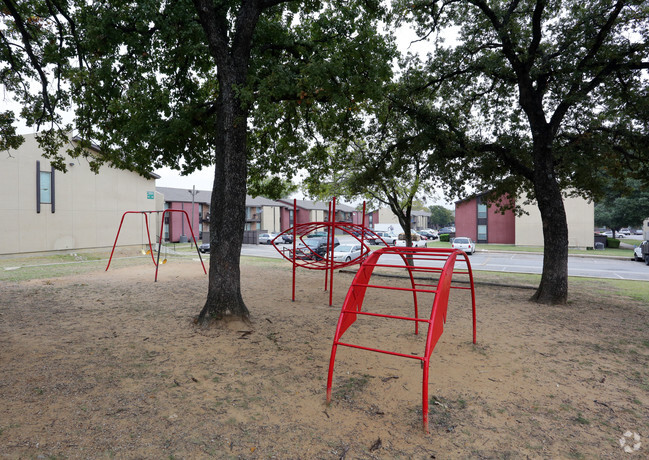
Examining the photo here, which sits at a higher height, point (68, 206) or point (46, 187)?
point (46, 187)

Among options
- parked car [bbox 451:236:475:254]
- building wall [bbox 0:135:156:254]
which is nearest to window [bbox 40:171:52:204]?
building wall [bbox 0:135:156:254]

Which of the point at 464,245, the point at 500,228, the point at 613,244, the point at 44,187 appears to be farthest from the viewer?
the point at 500,228

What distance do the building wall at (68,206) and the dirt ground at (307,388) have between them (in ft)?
45.3

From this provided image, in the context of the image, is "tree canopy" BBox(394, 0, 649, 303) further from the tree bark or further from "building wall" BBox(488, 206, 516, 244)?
"building wall" BBox(488, 206, 516, 244)

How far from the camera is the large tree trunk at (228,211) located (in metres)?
5.96

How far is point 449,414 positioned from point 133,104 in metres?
8.47

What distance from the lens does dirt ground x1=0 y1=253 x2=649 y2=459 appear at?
2.88m

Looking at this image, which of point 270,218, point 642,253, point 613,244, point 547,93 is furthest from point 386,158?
point 270,218

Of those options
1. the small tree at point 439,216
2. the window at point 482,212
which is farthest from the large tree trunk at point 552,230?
the small tree at point 439,216

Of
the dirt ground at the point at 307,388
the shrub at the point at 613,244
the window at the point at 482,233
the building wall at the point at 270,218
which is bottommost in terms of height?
the dirt ground at the point at 307,388

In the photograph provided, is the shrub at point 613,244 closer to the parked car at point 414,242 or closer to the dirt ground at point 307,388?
the parked car at point 414,242

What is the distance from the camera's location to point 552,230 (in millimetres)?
8391

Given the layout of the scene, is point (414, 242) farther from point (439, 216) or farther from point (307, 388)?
point (439, 216)

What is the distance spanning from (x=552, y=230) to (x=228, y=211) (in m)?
7.60
